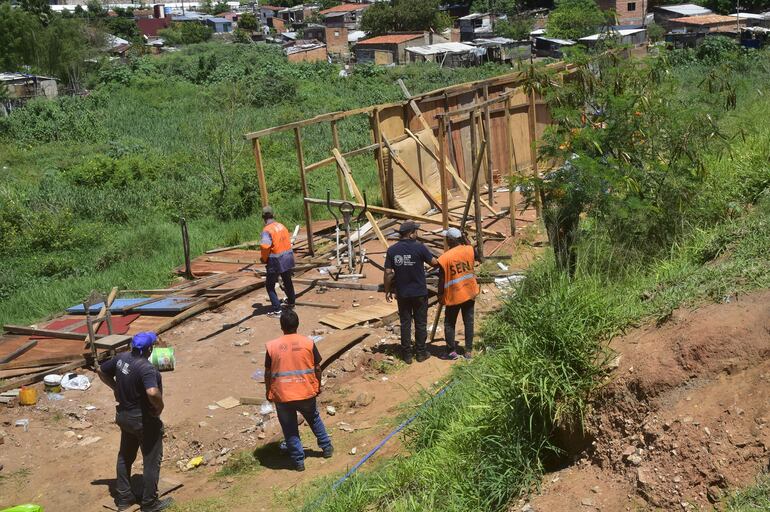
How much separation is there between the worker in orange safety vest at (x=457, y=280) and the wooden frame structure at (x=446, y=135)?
3498 mm

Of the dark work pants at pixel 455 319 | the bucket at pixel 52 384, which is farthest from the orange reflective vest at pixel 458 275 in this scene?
the bucket at pixel 52 384

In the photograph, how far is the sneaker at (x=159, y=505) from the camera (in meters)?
7.01

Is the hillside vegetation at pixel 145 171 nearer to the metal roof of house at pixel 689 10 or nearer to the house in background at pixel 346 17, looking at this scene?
the metal roof of house at pixel 689 10

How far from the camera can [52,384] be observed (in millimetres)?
9773

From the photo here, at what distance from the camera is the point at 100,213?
2047 cm

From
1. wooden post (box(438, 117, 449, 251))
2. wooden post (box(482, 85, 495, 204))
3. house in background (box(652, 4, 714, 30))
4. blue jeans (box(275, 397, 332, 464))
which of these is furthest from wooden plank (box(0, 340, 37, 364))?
house in background (box(652, 4, 714, 30))

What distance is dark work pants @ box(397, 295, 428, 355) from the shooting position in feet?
31.0

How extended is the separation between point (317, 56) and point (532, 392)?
62.9 meters

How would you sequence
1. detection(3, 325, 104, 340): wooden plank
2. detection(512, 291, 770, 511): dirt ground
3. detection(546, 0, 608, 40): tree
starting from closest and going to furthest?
detection(512, 291, 770, 511): dirt ground → detection(3, 325, 104, 340): wooden plank → detection(546, 0, 608, 40): tree

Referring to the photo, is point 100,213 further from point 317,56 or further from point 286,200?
point 317,56

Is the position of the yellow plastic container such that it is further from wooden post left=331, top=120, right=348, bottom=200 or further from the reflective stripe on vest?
wooden post left=331, top=120, right=348, bottom=200

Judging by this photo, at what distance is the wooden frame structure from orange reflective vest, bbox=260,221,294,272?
2.10 metres

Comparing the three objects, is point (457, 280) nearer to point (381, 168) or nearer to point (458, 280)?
point (458, 280)

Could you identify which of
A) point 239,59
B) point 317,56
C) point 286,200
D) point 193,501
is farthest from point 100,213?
point 317,56
